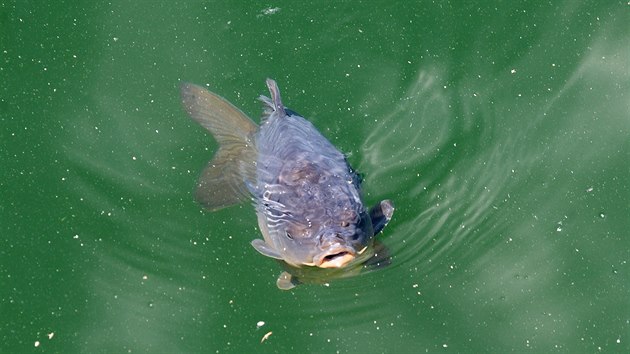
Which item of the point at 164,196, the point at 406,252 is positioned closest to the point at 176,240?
the point at 164,196

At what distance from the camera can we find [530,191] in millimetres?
4078

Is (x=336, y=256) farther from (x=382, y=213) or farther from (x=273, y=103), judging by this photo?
(x=273, y=103)

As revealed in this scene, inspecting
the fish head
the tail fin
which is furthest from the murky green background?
the fish head

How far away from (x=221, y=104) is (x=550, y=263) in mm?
1631

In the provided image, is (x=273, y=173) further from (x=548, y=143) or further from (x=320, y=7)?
(x=548, y=143)

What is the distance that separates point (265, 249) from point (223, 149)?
0.55 m

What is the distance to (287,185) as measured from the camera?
131 inches

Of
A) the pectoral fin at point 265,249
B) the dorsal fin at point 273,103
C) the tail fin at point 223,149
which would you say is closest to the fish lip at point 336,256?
the pectoral fin at point 265,249

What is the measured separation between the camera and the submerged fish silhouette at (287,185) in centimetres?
315

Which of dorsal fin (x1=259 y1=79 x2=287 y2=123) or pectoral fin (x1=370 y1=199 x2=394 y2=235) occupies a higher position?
dorsal fin (x1=259 y1=79 x2=287 y2=123)

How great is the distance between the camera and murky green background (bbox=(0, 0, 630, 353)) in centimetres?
385

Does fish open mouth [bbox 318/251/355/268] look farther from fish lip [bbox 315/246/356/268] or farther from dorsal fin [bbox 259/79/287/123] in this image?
dorsal fin [bbox 259/79/287/123]

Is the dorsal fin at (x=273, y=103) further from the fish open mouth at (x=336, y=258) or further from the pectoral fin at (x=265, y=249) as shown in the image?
the fish open mouth at (x=336, y=258)

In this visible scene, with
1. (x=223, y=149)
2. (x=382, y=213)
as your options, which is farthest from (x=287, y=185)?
(x=223, y=149)
